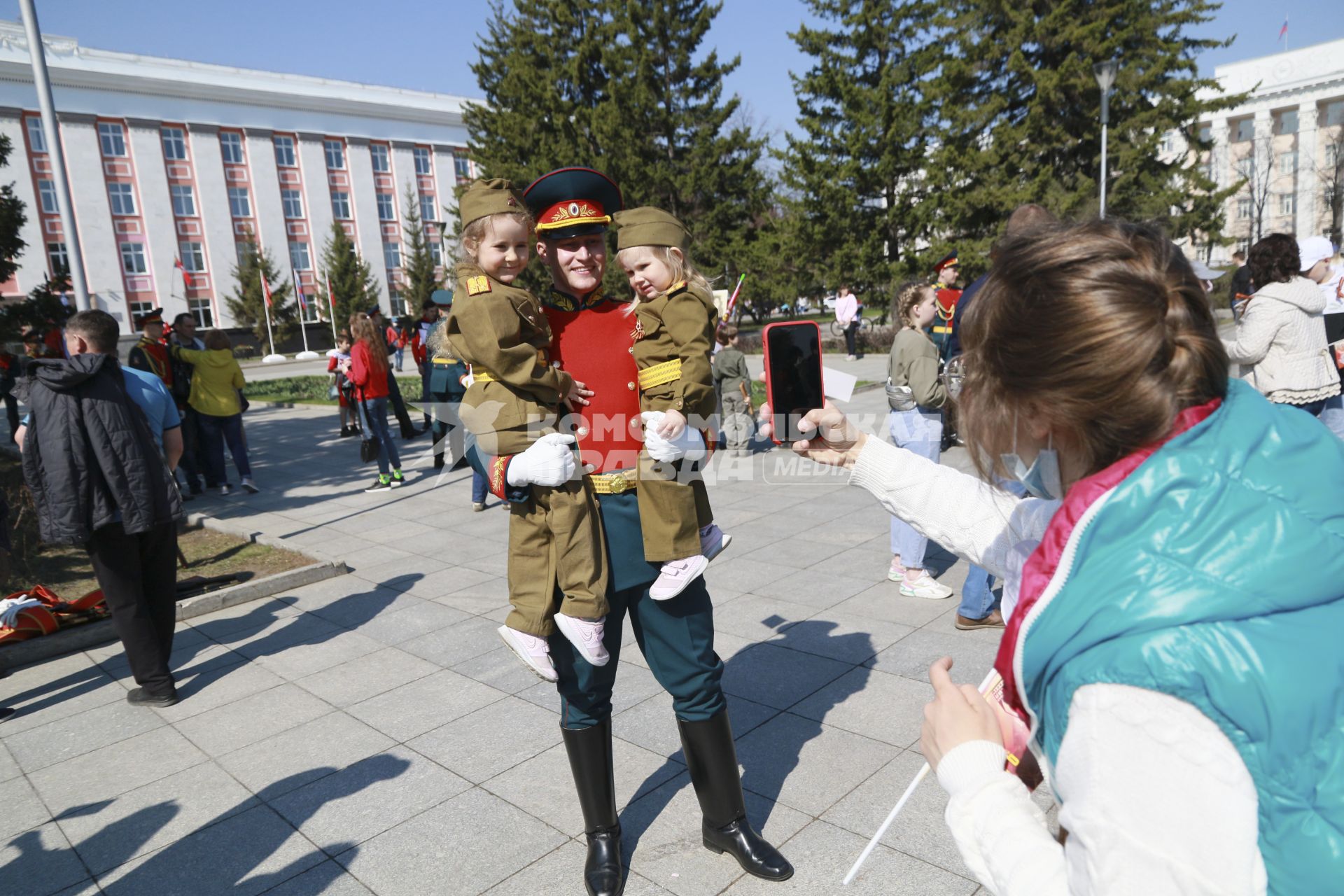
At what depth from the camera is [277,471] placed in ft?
38.9

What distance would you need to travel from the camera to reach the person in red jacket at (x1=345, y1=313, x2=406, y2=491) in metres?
9.79

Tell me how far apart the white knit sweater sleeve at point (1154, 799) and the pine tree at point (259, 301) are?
54.7m

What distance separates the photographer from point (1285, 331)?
556 cm

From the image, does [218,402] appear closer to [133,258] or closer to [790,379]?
[790,379]

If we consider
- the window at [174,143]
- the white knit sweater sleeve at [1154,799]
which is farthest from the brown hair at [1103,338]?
the window at [174,143]

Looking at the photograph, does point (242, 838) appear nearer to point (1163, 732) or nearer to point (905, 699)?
point (905, 699)

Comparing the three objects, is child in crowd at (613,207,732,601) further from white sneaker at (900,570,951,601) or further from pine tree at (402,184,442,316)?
pine tree at (402,184,442,316)

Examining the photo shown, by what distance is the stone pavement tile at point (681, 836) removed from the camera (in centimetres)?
276

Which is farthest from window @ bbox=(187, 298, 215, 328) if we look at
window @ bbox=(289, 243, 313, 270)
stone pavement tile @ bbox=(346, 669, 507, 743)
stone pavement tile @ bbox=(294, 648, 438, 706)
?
stone pavement tile @ bbox=(346, 669, 507, 743)

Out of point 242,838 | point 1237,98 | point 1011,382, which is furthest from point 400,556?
point 1237,98

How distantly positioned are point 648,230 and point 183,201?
193 ft

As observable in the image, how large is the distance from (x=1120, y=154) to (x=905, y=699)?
28.1 meters

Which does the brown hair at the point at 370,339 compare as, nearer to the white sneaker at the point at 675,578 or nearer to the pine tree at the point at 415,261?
the white sneaker at the point at 675,578

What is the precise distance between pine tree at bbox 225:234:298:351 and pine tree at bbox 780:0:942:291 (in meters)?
35.8
